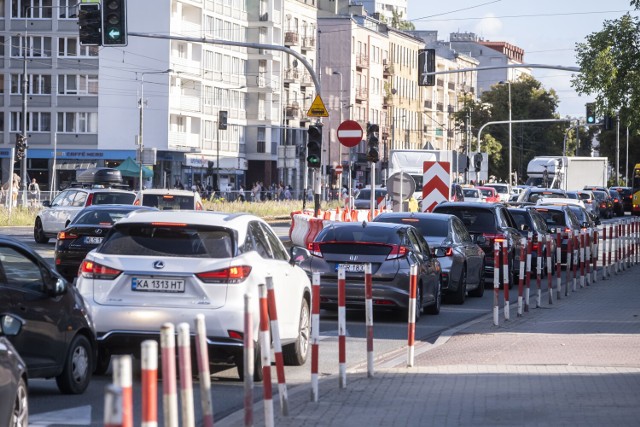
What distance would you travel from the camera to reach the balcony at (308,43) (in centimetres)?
11962

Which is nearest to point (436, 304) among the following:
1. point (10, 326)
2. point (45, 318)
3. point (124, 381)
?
point (45, 318)

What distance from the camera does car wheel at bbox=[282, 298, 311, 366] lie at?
1461 centimetres

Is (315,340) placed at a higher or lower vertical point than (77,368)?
higher

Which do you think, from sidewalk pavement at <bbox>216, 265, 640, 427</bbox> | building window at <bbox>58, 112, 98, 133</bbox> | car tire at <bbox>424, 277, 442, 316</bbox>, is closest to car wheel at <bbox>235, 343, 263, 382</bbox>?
sidewalk pavement at <bbox>216, 265, 640, 427</bbox>

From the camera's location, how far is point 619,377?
13227mm

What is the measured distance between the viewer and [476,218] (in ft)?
93.8

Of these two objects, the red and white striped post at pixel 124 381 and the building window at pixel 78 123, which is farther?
the building window at pixel 78 123

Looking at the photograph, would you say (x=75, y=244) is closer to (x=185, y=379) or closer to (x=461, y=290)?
(x=461, y=290)

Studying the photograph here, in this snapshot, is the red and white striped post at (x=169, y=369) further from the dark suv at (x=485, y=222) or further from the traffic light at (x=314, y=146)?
the traffic light at (x=314, y=146)

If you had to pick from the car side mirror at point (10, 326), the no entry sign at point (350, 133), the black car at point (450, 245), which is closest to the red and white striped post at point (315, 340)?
the car side mirror at point (10, 326)

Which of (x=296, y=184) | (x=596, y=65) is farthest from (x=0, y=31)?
(x=596, y=65)

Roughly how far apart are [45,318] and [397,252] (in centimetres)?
910

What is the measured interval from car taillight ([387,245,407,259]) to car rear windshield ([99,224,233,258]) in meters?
7.29

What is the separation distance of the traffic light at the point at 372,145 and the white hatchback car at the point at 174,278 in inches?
762
